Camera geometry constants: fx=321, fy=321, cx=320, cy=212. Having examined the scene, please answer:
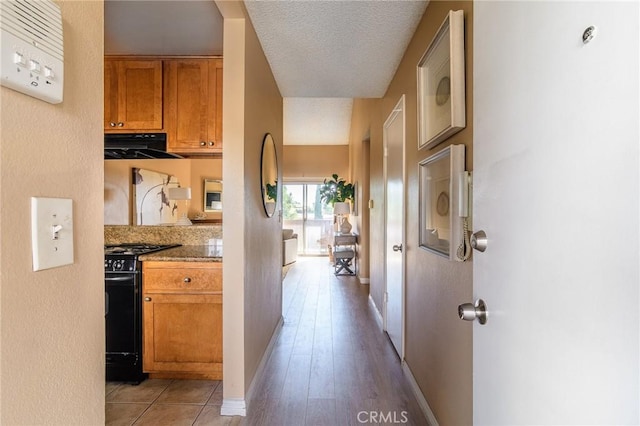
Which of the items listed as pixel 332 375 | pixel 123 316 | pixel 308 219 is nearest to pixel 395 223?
pixel 332 375

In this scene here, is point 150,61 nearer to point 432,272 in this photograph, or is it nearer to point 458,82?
point 458,82

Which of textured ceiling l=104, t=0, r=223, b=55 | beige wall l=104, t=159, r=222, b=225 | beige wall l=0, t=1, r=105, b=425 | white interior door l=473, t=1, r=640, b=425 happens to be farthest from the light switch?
beige wall l=104, t=159, r=222, b=225

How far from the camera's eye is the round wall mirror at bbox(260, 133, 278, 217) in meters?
2.51

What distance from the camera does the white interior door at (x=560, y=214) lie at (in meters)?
0.46

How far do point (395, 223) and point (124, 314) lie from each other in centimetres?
219

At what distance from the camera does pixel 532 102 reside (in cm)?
65

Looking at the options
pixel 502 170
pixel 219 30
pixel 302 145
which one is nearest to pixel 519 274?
pixel 502 170

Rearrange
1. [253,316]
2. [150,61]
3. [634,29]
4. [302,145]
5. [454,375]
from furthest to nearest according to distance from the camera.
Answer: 1. [302,145]
2. [150,61]
3. [253,316]
4. [454,375]
5. [634,29]

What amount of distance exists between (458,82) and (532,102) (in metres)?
0.80

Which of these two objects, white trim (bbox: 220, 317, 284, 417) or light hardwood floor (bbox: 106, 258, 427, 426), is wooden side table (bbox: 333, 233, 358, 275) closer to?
light hardwood floor (bbox: 106, 258, 427, 426)

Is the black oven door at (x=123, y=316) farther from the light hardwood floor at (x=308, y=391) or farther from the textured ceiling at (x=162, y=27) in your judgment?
the textured ceiling at (x=162, y=27)

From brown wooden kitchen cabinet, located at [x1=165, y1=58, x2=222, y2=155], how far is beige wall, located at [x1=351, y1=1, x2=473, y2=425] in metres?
1.46

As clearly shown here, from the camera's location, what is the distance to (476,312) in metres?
0.87

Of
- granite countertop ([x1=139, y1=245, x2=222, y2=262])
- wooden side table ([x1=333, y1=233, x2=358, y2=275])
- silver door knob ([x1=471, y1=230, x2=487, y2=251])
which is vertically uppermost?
silver door knob ([x1=471, y1=230, x2=487, y2=251])
